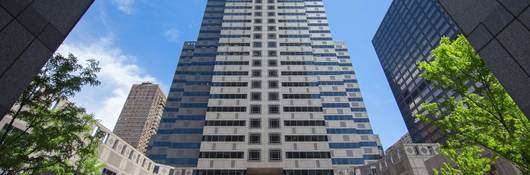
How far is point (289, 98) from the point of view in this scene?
47.9m

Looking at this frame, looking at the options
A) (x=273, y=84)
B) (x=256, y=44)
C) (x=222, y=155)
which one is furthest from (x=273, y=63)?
(x=222, y=155)

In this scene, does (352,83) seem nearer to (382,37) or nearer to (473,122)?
(382,37)

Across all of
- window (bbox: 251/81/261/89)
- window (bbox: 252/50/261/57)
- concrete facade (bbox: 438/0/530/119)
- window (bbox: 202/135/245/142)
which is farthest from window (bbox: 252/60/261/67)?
concrete facade (bbox: 438/0/530/119)

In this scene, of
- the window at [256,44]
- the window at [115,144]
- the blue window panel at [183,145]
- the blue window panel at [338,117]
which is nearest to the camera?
the window at [115,144]

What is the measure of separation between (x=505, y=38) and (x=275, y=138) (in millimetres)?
38112

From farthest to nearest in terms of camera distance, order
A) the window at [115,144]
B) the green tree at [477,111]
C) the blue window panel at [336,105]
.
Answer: the blue window panel at [336,105]
the window at [115,144]
the green tree at [477,111]

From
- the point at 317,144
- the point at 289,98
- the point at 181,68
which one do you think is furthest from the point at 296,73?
the point at 181,68

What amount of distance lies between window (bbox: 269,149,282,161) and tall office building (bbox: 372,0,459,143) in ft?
182

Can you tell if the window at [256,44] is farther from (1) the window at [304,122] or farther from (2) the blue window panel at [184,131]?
(2) the blue window panel at [184,131]

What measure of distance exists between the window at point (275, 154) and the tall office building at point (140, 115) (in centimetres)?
12694

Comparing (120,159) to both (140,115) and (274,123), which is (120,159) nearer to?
(274,123)

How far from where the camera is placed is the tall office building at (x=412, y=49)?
78375 mm

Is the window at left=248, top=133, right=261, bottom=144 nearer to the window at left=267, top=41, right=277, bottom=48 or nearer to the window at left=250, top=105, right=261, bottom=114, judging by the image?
the window at left=250, top=105, right=261, bottom=114

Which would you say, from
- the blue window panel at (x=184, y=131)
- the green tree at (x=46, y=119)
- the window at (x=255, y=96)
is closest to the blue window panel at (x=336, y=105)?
the window at (x=255, y=96)
